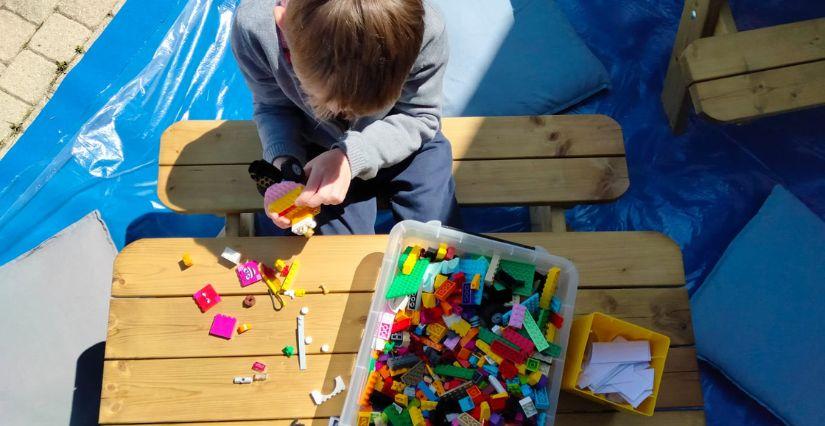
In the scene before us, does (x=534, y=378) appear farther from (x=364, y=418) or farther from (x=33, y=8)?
(x=33, y=8)

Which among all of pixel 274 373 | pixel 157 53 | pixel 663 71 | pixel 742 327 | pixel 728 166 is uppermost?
pixel 157 53

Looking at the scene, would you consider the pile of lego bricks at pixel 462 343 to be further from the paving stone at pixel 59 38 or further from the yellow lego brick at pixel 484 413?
the paving stone at pixel 59 38

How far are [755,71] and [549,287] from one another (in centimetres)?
97

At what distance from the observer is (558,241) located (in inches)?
53.5

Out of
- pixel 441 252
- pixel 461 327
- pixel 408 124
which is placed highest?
pixel 408 124

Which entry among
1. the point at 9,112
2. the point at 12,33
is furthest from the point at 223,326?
the point at 12,33

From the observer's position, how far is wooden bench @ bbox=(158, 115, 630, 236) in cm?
157

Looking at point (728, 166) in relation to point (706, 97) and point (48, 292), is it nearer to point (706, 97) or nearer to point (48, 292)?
point (706, 97)

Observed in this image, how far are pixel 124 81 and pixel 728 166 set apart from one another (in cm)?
196

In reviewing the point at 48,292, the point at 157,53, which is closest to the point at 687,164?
the point at 157,53

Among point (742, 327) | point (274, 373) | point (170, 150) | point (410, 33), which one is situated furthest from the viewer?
point (742, 327)

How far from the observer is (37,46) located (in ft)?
7.09

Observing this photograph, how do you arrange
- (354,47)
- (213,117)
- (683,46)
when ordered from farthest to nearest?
1. (213,117)
2. (683,46)
3. (354,47)

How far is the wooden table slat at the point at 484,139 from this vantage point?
62.7 inches
